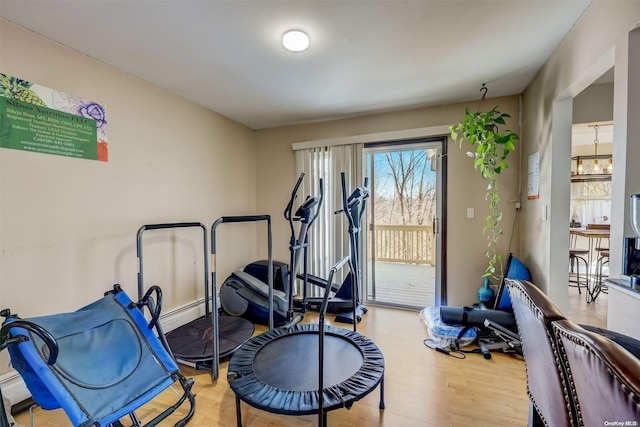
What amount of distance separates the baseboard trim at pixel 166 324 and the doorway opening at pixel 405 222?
200 cm

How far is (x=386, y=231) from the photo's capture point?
5344mm

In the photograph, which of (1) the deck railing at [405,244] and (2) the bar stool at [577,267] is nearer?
(2) the bar stool at [577,267]

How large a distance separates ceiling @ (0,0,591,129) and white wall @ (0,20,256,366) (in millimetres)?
187

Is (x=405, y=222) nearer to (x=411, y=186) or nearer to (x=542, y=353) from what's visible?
(x=411, y=186)

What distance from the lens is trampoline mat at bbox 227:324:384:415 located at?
1406mm

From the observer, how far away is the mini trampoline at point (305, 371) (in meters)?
1.37

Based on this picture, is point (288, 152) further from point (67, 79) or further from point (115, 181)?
point (67, 79)

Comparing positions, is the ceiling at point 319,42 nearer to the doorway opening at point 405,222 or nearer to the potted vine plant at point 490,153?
the potted vine plant at point 490,153

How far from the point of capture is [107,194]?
2223 millimetres

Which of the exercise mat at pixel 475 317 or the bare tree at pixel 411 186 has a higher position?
the bare tree at pixel 411 186

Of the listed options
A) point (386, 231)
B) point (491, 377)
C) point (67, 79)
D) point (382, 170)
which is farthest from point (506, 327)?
point (67, 79)

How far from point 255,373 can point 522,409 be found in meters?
1.64

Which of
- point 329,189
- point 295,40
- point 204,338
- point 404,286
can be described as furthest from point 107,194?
point 404,286

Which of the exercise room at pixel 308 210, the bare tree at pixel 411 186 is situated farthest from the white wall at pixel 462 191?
the bare tree at pixel 411 186
